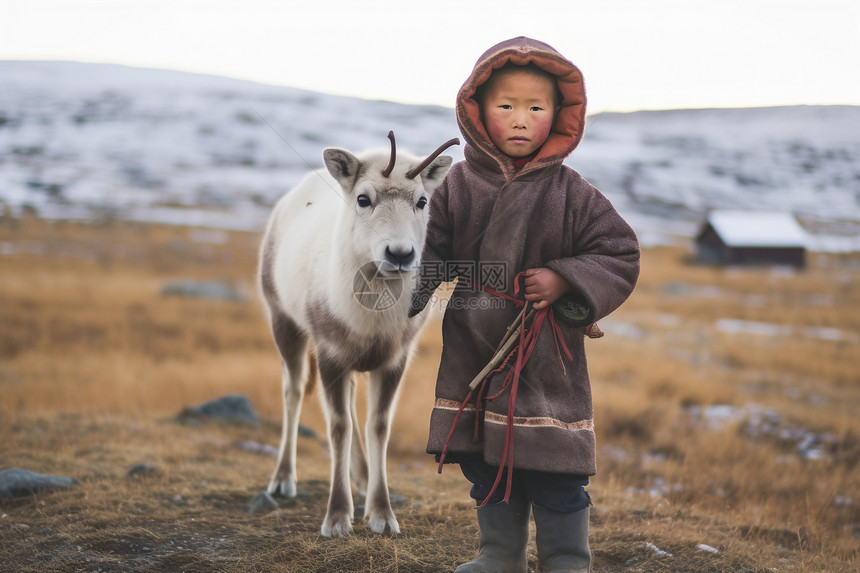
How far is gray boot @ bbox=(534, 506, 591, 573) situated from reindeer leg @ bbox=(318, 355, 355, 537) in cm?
156

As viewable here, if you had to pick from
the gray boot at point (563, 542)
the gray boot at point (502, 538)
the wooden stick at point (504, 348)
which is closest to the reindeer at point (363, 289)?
the wooden stick at point (504, 348)

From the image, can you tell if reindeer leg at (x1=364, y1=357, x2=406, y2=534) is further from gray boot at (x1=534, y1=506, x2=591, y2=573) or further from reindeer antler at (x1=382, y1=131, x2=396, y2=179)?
gray boot at (x1=534, y1=506, x2=591, y2=573)

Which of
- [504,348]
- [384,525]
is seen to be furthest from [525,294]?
[384,525]

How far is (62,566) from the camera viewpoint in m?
3.38

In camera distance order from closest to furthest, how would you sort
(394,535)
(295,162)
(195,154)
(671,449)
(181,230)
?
(394,535) < (671,449) < (181,230) < (295,162) < (195,154)

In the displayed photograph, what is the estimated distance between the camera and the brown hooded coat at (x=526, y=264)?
9.54 feet

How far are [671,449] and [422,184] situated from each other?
665cm

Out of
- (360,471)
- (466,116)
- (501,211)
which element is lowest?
(360,471)

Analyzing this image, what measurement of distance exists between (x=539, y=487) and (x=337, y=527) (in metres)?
1.61

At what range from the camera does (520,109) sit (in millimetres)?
3010

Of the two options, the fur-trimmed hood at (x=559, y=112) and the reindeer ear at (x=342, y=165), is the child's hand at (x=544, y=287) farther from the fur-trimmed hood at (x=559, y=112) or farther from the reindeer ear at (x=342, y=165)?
the reindeer ear at (x=342, y=165)

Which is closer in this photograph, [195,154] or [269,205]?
[269,205]

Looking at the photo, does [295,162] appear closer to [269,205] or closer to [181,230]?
[269,205]

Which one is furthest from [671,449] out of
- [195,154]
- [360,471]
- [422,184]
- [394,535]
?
[195,154]
